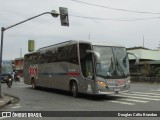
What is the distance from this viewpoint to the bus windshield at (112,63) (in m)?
18.9

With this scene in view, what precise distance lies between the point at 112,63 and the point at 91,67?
117 centimetres

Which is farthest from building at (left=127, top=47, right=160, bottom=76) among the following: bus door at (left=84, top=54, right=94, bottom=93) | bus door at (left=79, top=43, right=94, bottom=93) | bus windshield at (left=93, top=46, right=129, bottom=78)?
bus door at (left=84, top=54, right=94, bottom=93)

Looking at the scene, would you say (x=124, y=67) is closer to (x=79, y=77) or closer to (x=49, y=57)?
(x=79, y=77)

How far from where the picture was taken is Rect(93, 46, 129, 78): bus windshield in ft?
61.9

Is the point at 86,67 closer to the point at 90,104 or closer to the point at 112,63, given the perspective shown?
Result: the point at 112,63

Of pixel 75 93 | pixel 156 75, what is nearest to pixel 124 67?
pixel 75 93

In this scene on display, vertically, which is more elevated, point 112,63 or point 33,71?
point 112,63

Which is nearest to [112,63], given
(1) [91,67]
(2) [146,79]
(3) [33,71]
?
(1) [91,67]

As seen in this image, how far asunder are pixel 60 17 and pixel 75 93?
5.22 metres

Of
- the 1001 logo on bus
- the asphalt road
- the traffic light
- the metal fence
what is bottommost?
the asphalt road

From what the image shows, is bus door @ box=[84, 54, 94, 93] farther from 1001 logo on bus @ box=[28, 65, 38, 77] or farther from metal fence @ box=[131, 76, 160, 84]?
metal fence @ box=[131, 76, 160, 84]

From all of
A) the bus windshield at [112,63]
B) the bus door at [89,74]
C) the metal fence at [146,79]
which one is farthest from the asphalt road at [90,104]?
the metal fence at [146,79]

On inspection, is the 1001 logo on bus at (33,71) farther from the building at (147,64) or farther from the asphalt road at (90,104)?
the building at (147,64)

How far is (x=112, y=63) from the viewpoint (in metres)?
19.1
